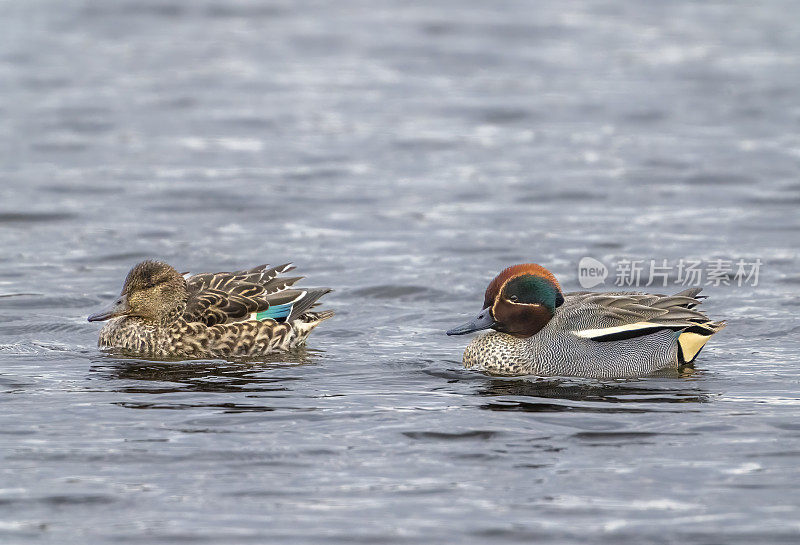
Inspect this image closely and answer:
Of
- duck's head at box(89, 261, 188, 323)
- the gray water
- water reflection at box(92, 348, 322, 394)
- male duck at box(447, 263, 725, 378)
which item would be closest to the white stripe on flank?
male duck at box(447, 263, 725, 378)

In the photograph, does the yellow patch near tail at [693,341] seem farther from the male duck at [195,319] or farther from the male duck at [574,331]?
the male duck at [195,319]

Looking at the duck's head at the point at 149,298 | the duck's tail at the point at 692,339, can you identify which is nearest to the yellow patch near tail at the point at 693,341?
the duck's tail at the point at 692,339

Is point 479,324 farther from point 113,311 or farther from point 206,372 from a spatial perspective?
point 113,311

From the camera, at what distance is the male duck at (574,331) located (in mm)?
11156

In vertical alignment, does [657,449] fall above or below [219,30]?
below

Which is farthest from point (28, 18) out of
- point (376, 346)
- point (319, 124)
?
point (376, 346)

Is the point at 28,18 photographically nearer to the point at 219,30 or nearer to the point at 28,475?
the point at 219,30

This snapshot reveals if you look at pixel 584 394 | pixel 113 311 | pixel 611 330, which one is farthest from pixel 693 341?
pixel 113 311

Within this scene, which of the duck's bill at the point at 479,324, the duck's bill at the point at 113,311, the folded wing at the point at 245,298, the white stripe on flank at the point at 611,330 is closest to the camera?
the white stripe on flank at the point at 611,330

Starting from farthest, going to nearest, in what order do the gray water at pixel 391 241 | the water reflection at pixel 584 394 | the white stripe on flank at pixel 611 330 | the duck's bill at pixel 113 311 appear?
the duck's bill at pixel 113 311 → the white stripe on flank at pixel 611 330 → the water reflection at pixel 584 394 → the gray water at pixel 391 241

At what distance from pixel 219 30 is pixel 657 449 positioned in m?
20.6

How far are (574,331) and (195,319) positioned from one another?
3.06m

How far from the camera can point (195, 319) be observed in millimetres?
12000

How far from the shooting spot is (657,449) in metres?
9.20
